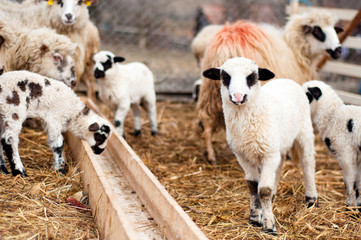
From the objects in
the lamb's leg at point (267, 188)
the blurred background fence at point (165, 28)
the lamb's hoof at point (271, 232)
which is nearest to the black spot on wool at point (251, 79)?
the lamb's leg at point (267, 188)

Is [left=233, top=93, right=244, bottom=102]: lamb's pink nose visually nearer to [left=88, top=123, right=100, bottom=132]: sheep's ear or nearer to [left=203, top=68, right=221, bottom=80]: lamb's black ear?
[left=203, top=68, right=221, bottom=80]: lamb's black ear

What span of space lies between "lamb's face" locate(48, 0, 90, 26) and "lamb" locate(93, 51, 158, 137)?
72cm

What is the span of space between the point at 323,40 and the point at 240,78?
10.4ft

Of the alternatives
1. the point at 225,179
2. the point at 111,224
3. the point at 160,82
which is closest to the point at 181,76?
the point at 160,82

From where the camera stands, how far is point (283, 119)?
3.43 metres

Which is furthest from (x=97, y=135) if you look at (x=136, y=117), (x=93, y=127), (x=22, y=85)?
(x=136, y=117)

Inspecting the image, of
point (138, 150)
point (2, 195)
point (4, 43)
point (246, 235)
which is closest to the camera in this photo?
point (246, 235)

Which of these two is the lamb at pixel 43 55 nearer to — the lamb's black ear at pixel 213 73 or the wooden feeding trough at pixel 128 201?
the wooden feeding trough at pixel 128 201

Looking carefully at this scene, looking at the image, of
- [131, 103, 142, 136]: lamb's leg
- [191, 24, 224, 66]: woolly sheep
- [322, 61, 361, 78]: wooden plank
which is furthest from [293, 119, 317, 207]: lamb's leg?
[191, 24, 224, 66]: woolly sheep

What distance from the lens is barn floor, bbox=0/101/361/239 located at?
321cm

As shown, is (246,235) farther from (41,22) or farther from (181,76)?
(181,76)

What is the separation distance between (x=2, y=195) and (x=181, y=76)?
7108 millimetres

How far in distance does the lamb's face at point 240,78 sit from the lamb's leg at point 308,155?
2.93ft

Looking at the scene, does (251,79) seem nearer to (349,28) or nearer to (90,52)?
(349,28)
